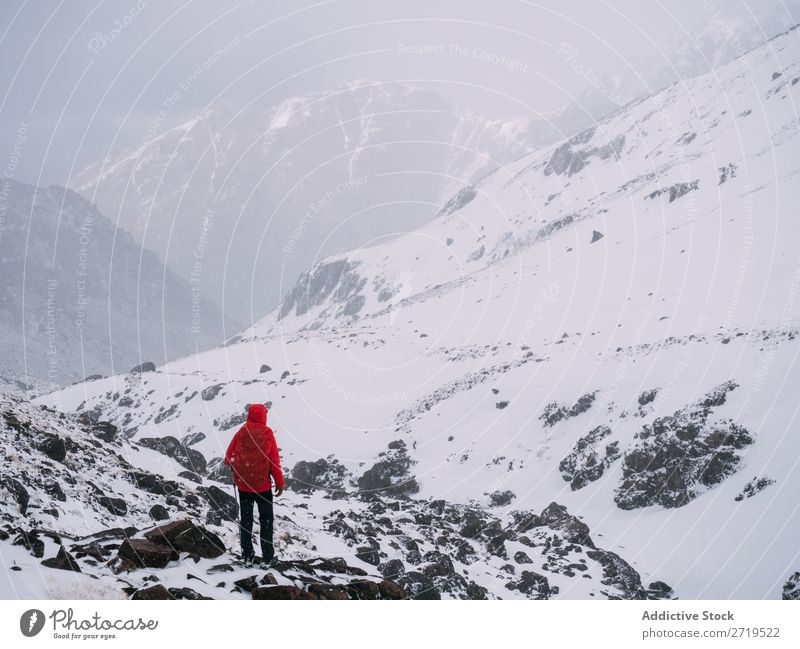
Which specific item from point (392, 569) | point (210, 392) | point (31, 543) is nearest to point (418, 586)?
point (392, 569)

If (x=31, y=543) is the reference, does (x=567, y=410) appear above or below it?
below

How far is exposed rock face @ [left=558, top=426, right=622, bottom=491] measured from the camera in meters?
26.5

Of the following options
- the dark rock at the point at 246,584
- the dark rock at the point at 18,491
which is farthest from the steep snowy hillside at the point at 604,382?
the dark rock at the point at 18,491

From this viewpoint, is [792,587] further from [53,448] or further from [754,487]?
[53,448]

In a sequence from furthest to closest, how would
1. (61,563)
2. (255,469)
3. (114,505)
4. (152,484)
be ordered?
(152,484)
(114,505)
(255,469)
(61,563)

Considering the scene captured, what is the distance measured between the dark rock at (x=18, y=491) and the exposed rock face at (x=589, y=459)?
23301 millimetres

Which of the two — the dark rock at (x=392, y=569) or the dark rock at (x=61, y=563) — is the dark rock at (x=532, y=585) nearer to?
the dark rock at (x=392, y=569)

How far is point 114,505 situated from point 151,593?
5684mm

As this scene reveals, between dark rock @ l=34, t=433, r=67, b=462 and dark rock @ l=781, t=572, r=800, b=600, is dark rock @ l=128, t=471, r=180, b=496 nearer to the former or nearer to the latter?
dark rock @ l=34, t=433, r=67, b=462

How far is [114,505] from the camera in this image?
38.2 feet

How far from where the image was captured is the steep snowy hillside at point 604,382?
67.3ft

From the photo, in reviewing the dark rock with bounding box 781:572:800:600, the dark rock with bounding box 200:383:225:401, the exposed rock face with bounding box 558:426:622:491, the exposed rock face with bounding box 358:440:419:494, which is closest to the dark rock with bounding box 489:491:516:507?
the exposed rock face with bounding box 558:426:622:491

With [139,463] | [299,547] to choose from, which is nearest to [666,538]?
[299,547]

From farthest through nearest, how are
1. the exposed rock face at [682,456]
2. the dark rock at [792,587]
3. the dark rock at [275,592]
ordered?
1. the exposed rock face at [682,456]
2. the dark rock at [792,587]
3. the dark rock at [275,592]
